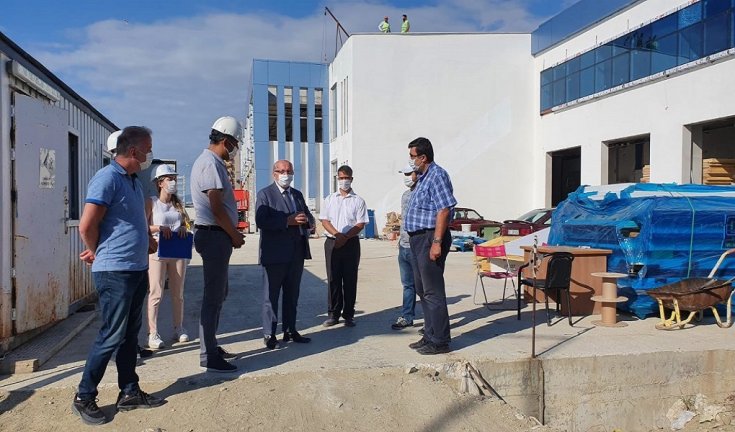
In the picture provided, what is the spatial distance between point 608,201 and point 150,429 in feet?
21.5

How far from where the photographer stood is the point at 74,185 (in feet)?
24.4

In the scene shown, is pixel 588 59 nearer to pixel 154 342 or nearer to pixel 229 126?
pixel 229 126

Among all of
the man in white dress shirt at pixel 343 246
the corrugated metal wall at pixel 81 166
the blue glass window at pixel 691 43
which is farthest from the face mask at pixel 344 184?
the blue glass window at pixel 691 43

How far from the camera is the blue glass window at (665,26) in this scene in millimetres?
16866

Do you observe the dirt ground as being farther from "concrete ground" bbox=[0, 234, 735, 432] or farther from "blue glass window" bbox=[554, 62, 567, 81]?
"blue glass window" bbox=[554, 62, 567, 81]

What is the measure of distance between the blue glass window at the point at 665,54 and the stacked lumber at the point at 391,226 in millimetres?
11677

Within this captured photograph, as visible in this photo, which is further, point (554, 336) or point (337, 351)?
point (554, 336)

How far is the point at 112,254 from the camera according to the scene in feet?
12.7

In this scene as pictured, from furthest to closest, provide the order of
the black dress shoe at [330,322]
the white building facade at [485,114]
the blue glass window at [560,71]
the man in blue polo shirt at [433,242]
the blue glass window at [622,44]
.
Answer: the blue glass window at [560,71], the white building facade at [485,114], the blue glass window at [622,44], the black dress shoe at [330,322], the man in blue polo shirt at [433,242]

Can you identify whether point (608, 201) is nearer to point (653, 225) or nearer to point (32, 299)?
point (653, 225)

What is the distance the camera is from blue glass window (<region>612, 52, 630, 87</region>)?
19.2 meters

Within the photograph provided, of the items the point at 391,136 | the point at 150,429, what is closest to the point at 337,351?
the point at 150,429

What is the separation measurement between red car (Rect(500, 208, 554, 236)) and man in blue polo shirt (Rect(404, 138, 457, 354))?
1062cm

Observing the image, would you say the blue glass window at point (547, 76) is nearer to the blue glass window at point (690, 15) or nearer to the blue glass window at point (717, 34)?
the blue glass window at point (690, 15)
